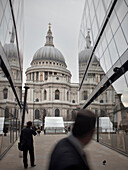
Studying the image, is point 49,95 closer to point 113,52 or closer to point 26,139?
point 113,52

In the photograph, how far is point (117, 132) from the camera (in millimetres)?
12148

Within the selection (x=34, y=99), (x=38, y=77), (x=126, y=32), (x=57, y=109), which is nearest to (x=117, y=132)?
(x=126, y=32)

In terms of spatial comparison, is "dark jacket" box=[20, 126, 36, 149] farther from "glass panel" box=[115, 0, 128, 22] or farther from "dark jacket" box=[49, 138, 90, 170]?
"glass panel" box=[115, 0, 128, 22]

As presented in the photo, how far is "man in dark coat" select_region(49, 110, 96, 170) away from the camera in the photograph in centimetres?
146

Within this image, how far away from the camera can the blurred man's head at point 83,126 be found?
1760 millimetres

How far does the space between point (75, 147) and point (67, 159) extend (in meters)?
0.15

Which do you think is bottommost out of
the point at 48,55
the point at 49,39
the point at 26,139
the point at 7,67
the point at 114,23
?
the point at 26,139

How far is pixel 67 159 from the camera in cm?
147

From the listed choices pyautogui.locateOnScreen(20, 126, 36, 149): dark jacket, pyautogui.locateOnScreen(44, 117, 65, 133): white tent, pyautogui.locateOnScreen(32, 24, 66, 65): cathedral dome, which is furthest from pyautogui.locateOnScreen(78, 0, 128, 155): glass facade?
pyautogui.locateOnScreen(32, 24, 66, 65): cathedral dome

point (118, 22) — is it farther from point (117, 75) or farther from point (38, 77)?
point (38, 77)

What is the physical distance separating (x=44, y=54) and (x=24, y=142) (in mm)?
91372

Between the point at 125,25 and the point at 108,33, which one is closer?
the point at 125,25

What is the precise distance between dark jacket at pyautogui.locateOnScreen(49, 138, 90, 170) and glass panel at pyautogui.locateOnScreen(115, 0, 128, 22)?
8.36 metres

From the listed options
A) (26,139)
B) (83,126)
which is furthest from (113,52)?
(83,126)
